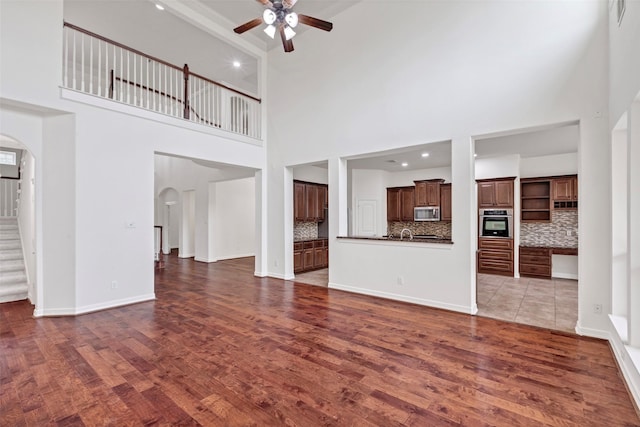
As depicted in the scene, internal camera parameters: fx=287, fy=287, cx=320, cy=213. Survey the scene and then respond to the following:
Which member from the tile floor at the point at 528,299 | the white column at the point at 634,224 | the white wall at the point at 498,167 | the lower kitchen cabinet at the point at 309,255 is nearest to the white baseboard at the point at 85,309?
the tile floor at the point at 528,299

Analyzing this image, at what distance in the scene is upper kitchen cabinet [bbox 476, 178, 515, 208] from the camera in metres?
6.85

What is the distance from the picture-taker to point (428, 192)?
8.36 metres

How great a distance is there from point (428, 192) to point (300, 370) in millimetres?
7012

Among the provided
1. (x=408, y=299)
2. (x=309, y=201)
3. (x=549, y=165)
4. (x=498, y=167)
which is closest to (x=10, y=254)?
(x=309, y=201)

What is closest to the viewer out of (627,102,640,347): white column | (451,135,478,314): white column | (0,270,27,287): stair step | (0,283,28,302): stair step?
(627,102,640,347): white column

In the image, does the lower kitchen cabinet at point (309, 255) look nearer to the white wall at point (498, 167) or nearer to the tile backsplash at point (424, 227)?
the tile backsplash at point (424, 227)

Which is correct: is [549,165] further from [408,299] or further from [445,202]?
[408,299]

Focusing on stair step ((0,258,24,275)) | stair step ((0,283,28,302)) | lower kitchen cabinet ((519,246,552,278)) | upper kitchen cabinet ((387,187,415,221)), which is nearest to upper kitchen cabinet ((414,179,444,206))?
upper kitchen cabinet ((387,187,415,221))

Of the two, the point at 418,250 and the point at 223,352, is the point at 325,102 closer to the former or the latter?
the point at 418,250

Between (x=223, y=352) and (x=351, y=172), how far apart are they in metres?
7.10

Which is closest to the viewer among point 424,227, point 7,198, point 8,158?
point 7,198

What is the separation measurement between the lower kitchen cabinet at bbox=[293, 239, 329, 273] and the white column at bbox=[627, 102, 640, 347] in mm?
5536

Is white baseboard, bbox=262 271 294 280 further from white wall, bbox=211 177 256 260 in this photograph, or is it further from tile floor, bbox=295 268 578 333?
white wall, bbox=211 177 256 260

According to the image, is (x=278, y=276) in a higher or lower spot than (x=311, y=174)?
lower
